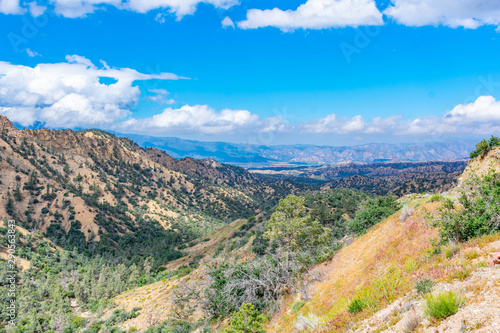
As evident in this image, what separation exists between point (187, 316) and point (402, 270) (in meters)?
16.3

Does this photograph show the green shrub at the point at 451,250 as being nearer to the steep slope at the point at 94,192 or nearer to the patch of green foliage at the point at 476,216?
the patch of green foliage at the point at 476,216

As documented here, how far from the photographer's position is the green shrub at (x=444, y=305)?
5.51m

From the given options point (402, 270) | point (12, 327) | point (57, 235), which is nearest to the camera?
point (402, 270)

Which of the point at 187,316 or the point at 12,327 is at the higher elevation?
the point at 187,316

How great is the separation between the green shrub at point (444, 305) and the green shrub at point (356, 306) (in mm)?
3101

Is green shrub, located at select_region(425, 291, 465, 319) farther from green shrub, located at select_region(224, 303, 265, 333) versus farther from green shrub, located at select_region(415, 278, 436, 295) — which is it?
green shrub, located at select_region(224, 303, 265, 333)

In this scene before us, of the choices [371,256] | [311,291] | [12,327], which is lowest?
[12,327]

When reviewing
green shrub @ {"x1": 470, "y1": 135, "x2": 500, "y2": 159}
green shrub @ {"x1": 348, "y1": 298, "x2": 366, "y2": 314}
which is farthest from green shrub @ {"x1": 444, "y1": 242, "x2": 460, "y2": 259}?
green shrub @ {"x1": 470, "y1": 135, "x2": 500, "y2": 159}

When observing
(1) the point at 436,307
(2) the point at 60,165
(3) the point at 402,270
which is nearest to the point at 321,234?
(3) the point at 402,270

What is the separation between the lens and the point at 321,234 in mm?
20000

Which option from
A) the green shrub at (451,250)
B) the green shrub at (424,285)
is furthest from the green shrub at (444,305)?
the green shrub at (451,250)

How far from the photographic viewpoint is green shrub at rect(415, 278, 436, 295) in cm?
704

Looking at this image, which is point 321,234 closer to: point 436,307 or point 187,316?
point 187,316

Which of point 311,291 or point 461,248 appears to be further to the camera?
point 311,291
